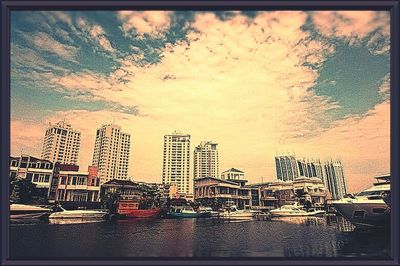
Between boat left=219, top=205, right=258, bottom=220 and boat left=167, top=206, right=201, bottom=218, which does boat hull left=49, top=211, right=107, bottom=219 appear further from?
boat left=219, top=205, right=258, bottom=220

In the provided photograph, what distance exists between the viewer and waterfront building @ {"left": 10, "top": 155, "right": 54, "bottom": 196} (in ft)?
17.2

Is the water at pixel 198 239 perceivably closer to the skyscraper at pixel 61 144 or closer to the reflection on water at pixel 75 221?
the reflection on water at pixel 75 221

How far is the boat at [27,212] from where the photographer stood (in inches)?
205

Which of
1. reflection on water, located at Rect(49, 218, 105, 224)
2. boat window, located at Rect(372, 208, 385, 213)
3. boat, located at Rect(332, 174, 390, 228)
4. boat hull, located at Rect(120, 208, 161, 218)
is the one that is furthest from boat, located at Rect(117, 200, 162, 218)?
boat window, located at Rect(372, 208, 385, 213)

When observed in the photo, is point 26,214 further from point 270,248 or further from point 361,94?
point 361,94

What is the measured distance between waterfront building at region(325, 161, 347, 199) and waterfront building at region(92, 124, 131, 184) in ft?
11.8

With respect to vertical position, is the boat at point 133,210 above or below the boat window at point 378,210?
below

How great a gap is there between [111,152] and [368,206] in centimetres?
475

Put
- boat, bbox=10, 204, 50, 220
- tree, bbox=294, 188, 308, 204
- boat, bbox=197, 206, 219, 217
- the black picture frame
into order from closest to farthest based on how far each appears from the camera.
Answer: the black picture frame → boat, bbox=10, 204, 50, 220 → tree, bbox=294, 188, 308, 204 → boat, bbox=197, 206, 219, 217

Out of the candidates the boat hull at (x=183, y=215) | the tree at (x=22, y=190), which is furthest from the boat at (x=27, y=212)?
the boat hull at (x=183, y=215)

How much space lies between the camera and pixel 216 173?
6.11 m

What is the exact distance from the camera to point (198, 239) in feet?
17.7

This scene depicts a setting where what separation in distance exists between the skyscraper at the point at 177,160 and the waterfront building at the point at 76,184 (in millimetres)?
1317
